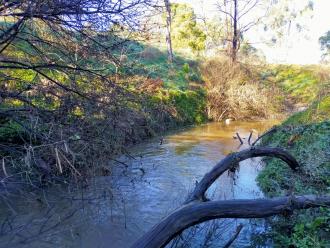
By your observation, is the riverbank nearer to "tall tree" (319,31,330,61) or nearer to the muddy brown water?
the muddy brown water

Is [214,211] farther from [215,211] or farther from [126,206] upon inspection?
[126,206]

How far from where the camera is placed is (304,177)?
7773 mm

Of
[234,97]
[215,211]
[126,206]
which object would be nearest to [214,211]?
[215,211]

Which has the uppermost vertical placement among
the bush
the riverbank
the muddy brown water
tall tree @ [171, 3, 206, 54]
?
tall tree @ [171, 3, 206, 54]

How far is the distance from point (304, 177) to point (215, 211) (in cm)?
366

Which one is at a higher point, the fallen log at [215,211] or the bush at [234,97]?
the bush at [234,97]

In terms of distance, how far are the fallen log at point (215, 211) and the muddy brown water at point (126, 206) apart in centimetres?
96

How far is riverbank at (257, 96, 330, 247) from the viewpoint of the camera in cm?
541

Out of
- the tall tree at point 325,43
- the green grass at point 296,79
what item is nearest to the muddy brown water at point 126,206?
the green grass at point 296,79

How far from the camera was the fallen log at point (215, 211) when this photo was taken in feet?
15.0

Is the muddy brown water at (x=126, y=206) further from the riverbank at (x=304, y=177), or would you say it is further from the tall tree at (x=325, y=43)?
the tall tree at (x=325, y=43)

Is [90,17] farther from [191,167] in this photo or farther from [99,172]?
[191,167]

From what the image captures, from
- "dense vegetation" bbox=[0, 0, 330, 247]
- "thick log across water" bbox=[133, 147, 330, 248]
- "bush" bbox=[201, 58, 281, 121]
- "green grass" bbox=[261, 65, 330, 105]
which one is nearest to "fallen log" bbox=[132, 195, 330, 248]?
"thick log across water" bbox=[133, 147, 330, 248]

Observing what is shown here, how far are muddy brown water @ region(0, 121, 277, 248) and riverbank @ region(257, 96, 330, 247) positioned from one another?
615mm
